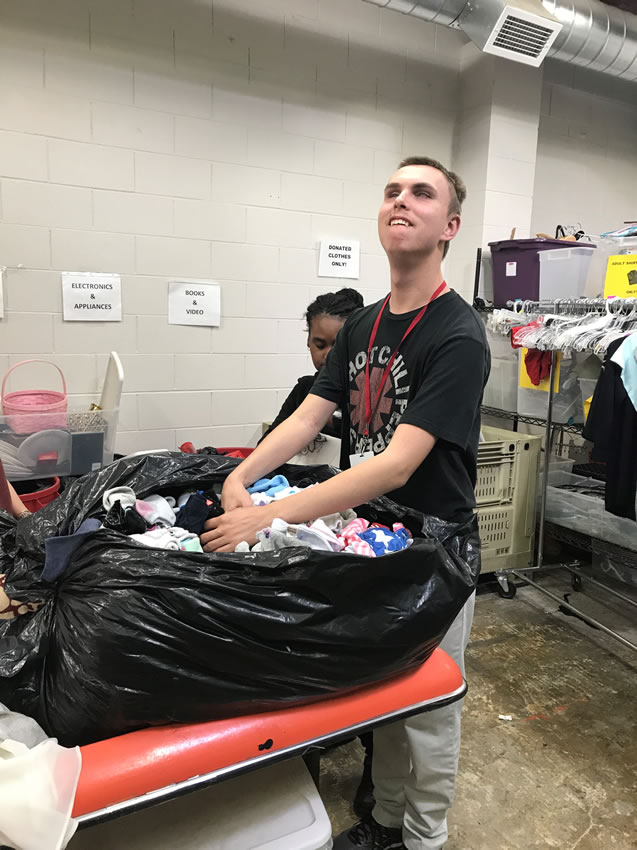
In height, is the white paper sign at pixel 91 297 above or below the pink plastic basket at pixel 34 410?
above

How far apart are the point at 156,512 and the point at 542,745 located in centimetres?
161

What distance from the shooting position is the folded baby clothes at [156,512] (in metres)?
1.19

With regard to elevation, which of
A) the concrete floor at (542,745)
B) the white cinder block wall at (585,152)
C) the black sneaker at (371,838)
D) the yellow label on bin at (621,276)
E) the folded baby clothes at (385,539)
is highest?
the white cinder block wall at (585,152)

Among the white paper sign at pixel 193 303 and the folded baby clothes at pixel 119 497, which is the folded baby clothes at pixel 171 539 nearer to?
the folded baby clothes at pixel 119 497

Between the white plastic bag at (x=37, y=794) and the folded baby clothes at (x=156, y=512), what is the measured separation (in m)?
0.44

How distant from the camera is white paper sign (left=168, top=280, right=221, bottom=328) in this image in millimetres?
2967

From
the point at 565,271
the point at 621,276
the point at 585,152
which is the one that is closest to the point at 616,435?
the point at 621,276

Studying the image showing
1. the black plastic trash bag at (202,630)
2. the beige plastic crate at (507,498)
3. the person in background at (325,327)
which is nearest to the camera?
the black plastic trash bag at (202,630)

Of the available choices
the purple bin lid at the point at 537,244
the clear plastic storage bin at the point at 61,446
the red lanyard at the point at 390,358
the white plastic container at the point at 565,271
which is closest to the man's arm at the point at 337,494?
the red lanyard at the point at 390,358

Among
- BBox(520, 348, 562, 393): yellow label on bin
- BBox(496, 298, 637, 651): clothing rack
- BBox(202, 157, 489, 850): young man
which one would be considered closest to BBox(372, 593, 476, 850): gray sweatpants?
BBox(202, 157, 489, 850): young man

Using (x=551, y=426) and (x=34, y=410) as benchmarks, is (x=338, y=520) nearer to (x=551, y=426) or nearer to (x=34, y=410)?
(x=34, y=410)

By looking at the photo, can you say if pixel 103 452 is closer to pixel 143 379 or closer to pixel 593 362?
pixel 143 379

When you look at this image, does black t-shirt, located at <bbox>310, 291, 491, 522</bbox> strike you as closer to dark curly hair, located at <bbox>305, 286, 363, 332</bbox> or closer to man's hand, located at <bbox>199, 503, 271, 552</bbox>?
man's hand, located at <bbox>199, 503, 271, 552</bbox>

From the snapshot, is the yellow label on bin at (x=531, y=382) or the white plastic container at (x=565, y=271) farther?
the white plastic container at (x=565, y=271)
